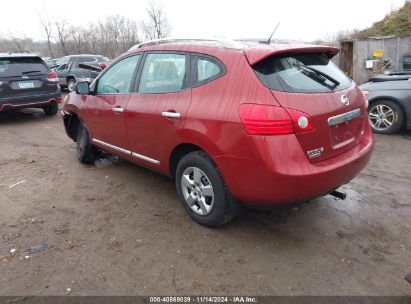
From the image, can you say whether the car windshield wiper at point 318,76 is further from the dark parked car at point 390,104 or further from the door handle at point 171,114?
the dark parked car at point 390,104

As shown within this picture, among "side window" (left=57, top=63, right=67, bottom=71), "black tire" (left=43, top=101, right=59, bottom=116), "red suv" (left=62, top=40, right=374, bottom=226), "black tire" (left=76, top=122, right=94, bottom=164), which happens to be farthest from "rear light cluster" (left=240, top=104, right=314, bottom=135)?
"side window" (left=57, top=63, right=67, bottom=71)

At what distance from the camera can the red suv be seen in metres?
2.61

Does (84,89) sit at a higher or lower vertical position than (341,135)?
higher


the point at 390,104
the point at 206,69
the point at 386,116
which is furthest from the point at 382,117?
the point at 206,69

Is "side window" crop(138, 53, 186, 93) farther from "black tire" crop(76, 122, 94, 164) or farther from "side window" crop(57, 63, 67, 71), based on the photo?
"side window" crop(57, 63, 67, 71)

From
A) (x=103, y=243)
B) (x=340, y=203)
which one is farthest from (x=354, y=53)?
(x=103, y=243)

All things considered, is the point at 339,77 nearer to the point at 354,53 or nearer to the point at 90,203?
the point at 90,203

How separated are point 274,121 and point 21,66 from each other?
25.8 feet

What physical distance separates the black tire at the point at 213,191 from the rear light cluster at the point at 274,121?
59 centimetres

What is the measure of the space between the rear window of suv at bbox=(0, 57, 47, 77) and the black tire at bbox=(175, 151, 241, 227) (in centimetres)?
669

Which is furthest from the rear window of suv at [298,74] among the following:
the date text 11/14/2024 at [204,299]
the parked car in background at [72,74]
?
the parked car in background at [72,74]

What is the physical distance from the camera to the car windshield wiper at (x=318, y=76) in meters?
2.95

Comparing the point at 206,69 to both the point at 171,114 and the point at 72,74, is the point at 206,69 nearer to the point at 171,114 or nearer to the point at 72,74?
the point at 171,114

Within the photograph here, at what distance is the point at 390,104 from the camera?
6.42 meters
